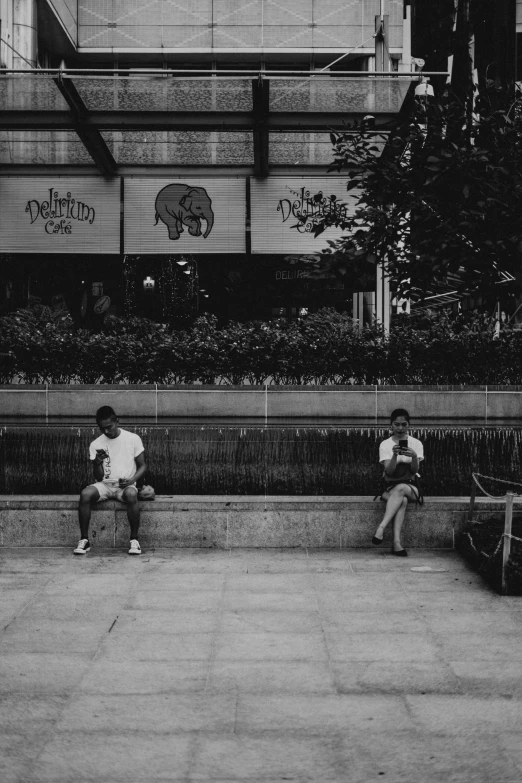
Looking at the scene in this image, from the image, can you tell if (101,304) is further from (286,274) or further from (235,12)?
(235,12)

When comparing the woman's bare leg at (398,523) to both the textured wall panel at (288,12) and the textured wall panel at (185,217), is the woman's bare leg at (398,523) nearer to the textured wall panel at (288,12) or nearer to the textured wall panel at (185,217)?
the textured wall panel at (185,217)

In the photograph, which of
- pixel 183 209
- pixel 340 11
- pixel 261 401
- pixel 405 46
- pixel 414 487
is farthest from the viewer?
pixel 405 46

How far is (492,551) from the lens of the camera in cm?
747

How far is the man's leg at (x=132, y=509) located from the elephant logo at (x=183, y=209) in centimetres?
965

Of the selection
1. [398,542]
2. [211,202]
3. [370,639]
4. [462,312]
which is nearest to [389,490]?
[398,542]

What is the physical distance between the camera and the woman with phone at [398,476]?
8.40m

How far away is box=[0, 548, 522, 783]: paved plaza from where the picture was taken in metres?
3.89

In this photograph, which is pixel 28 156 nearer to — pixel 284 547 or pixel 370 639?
pixel 284 547

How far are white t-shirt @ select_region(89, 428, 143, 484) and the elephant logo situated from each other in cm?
914

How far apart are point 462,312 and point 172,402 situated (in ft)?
14.6

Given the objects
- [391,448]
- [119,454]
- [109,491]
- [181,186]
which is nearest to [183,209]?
[181,186]

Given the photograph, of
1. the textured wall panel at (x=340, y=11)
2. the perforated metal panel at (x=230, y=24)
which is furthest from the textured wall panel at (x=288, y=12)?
the textured wall panel at (x=340, y=11)

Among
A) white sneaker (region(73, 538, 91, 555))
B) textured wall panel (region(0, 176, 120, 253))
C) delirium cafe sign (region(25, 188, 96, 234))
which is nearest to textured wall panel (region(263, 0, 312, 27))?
textured wall panel (region(0, 176, 120, 253))

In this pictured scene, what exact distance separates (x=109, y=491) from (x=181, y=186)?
10144 millimetres
